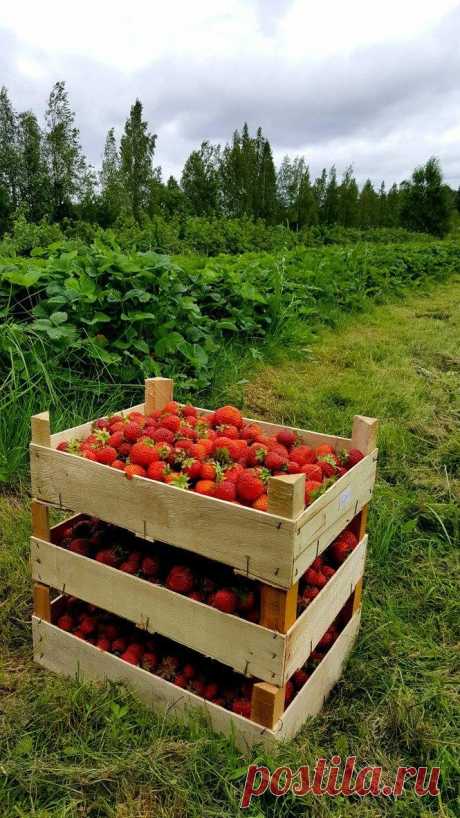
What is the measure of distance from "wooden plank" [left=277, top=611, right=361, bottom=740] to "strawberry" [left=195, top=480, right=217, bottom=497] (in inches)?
25.6

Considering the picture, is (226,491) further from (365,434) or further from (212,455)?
(365,434)

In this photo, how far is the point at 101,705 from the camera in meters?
1.80

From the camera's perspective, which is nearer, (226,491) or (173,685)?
(226,491)

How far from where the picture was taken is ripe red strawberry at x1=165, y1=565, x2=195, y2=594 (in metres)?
1.75

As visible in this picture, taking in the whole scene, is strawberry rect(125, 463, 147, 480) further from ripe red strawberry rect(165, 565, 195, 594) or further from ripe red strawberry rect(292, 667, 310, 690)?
ripe red strawberry rect(292, 667, 310, 690)

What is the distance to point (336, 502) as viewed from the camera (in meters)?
1.73

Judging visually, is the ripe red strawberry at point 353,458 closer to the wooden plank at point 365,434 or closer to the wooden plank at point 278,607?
the wooden plank at point 365,434

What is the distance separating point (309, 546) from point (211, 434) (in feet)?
1.97

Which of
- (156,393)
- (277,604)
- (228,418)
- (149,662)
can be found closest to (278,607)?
(277,604)

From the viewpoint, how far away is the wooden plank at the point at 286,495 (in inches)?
57.2

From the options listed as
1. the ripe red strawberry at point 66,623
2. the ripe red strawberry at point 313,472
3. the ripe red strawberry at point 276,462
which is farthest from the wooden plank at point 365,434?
the ripe red strawberry at point 66,623

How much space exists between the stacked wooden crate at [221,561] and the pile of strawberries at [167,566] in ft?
0.19

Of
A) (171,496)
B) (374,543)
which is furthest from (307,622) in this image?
(374,543)

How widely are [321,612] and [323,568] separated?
0.51 feet
